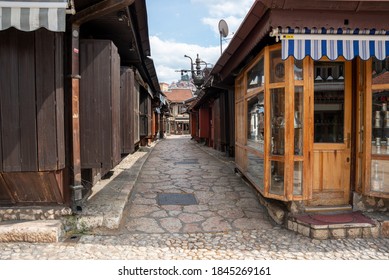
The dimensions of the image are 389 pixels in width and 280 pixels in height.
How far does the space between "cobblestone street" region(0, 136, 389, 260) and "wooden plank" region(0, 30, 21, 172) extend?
4.01 ft

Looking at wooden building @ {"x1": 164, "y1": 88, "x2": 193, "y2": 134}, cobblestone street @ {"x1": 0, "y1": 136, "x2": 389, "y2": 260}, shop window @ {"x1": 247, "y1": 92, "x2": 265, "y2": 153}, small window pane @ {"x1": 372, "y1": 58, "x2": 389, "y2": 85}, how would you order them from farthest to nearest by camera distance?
1. wooden building @ {"x1": 164, "y1": 88, "x2": 193, "y2": 134}
2. shop window @ {"x1": 247, "y1": 92, "x2": 265, "y2": 153}
3. small window pane @ {"x1": 372, "y1": 58, "x2": 389, "y2": 85}
4. cobblestone street @ {"x1": 0, "y1": 136, "x2": 389, "y2": 260}

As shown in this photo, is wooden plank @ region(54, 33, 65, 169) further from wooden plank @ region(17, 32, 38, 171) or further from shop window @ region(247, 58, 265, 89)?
shop window @ region(247, 58, 265, 89)

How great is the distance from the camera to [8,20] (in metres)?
3.31

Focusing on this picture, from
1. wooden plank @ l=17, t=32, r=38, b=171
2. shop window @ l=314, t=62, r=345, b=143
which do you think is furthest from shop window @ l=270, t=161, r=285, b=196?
wooden plank @ l=17, t=32, r=38, b=171

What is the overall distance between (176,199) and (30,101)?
3459 mm

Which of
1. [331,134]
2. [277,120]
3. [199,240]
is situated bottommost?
[199,240]

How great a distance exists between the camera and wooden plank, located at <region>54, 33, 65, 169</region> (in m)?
3.95

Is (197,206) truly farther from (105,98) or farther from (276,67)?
(276,67)

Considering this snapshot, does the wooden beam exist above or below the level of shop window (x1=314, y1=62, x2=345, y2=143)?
above

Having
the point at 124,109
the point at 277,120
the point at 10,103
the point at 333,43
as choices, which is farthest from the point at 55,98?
the point at 333,43

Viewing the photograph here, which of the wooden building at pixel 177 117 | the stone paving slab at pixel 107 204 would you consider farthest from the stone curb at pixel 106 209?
the wooden building at pixel 177 117

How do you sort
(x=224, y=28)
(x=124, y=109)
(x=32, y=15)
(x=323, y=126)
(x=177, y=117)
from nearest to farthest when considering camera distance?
1. (x=32, y=15)
2. (x=323, y=126)
3. (x=124, y=109)
4. (x=224, y=28)
5. (x=177, y=117)

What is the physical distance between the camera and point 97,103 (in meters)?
4.53
